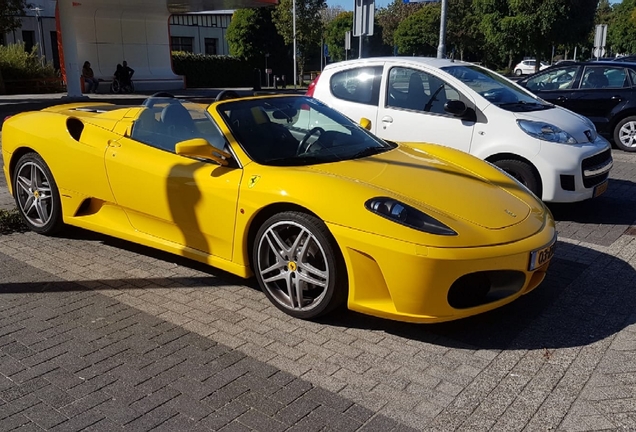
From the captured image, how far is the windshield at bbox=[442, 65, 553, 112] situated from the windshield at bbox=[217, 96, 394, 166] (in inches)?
91.7

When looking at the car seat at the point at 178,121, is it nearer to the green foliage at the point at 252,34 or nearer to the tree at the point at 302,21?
the tree at the point at 302,21

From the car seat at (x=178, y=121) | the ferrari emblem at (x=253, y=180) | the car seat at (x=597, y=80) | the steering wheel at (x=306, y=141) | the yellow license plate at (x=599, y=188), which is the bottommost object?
the yellow license plate at (x=599, y=188)

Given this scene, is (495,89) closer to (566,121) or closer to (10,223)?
(566,121)

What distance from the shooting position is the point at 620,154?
35.8ft

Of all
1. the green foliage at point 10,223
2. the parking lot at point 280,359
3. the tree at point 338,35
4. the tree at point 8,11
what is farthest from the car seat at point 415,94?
the tree at point 338,35

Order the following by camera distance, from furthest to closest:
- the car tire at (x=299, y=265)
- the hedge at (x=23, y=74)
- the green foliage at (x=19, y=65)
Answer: the green foliage at (x=19, y=65) → the hedge at (x=23, y=74) → the car tire at (x=299, y=265)

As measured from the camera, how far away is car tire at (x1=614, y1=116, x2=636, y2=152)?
11.0 m

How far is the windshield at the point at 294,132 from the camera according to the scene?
4.30m

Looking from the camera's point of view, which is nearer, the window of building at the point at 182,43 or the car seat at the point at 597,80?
the car seat at the point at 597,80

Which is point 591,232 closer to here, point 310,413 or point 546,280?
point 546,280

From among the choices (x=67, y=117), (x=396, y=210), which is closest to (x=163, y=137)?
(x=67, y=117)

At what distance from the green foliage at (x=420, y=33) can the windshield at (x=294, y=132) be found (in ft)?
177

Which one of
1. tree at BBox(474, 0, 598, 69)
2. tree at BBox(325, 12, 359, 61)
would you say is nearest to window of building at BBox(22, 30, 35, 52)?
tree at BBox(325, 12, 359, 61)

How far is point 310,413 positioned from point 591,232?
4.20 m
